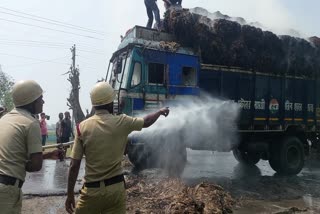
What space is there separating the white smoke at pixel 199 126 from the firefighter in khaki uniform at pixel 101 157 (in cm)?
477

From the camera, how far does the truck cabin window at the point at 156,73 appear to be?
9523 millimetres

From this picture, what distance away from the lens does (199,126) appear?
9617mm

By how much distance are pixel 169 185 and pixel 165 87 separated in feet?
9.27

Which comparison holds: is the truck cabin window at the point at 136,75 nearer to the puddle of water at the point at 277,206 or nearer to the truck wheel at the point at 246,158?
the puddle of water at the point at 277,206

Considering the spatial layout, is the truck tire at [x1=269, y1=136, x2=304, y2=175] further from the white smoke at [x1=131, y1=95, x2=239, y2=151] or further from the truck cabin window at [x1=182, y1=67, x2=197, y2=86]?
the truck cabin window at [x1=182, y1=67, x2=197, y2=86]

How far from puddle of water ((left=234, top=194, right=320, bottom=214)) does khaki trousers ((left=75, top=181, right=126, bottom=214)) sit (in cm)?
399

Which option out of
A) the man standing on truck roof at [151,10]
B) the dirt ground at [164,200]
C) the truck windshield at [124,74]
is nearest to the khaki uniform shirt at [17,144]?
the dirt ground at [164,200]

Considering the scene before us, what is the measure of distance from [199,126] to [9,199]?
680 centimetres

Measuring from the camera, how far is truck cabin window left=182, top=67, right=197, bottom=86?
9945mm

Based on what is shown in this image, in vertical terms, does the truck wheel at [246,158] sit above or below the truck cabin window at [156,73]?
below

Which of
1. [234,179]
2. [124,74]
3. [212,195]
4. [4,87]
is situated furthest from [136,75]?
[4,87]

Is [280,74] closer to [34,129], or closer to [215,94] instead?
[215,94]

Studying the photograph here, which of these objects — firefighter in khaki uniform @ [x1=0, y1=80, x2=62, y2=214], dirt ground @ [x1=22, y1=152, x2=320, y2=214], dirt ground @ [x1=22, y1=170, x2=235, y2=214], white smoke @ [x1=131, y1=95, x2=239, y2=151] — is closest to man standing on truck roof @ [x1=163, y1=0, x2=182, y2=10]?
white smoke @ [x1=131, y1=95, x2=239, y2=151]

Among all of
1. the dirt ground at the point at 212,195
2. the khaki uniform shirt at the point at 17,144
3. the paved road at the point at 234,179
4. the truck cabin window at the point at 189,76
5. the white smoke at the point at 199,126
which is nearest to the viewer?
the khaki uniform shirt at the point at 17,144
